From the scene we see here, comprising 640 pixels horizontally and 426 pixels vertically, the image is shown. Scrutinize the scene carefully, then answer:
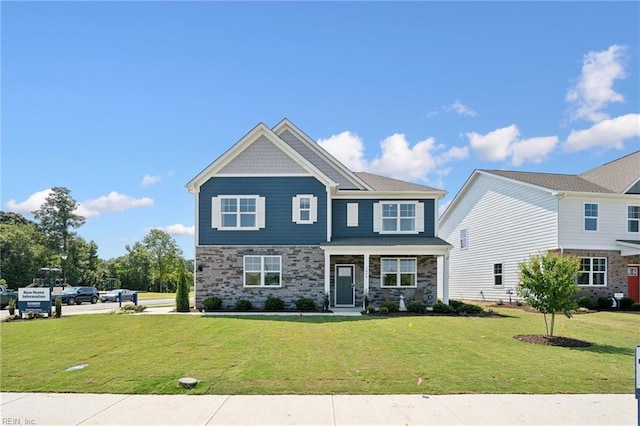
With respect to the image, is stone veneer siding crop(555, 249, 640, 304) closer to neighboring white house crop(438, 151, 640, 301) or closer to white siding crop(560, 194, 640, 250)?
neighboring white house crop(438, 151, 640, 301)

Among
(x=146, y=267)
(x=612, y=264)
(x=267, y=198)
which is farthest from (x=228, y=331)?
(x=146, y=267)

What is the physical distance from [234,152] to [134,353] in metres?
12.8

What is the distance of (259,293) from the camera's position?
70.1 feet

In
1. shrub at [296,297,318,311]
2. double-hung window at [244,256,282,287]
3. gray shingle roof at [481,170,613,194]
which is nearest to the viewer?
shrub at [296,297,318,311]

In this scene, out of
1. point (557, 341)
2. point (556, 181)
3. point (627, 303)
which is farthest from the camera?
point (556, 181)

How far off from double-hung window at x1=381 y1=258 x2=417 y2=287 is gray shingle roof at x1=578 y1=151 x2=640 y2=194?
1171 cm

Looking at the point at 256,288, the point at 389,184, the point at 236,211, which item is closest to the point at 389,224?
the point at 389,184

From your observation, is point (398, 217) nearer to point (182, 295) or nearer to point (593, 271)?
point (593, 271)

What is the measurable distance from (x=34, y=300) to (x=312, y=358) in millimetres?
14961

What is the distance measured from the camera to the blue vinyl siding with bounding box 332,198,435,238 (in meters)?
22.7

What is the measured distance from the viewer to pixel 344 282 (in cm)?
2277

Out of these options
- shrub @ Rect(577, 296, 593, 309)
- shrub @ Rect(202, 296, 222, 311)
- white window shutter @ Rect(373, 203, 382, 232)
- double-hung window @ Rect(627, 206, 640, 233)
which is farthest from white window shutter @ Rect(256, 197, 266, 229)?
double-hung window @ Rect(627, 206, 640, 233)

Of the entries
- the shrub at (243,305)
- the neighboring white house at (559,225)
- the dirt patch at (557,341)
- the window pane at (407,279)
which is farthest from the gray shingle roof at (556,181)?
the shrub at (243,305)
